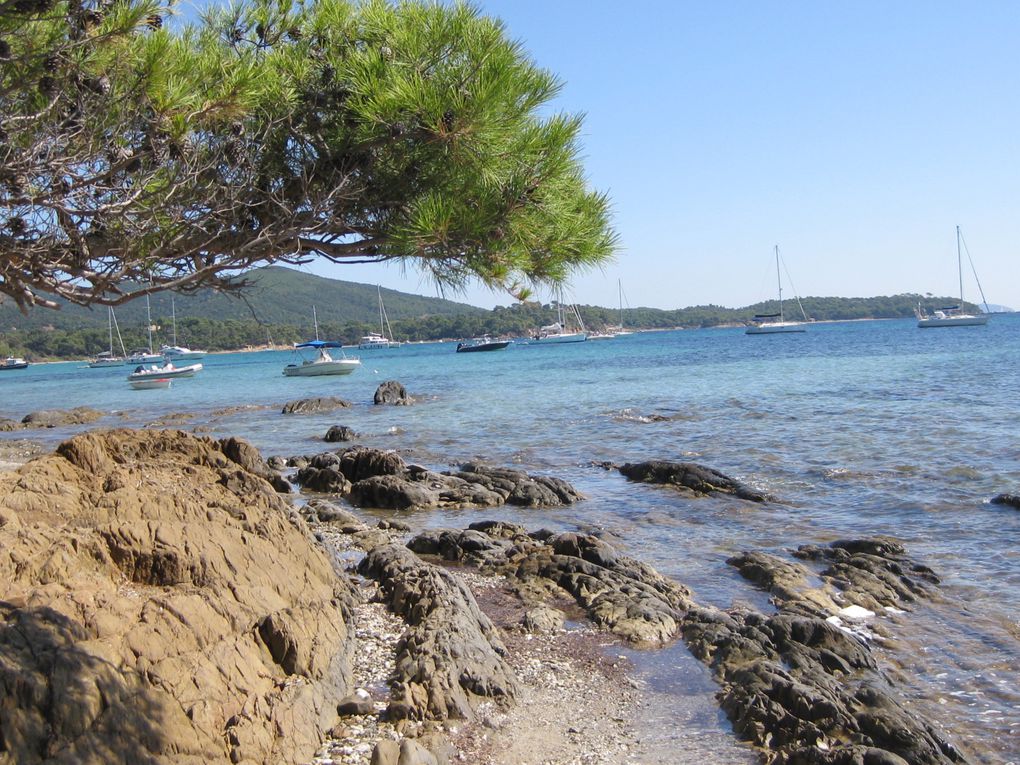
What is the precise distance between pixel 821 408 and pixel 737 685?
908 inches

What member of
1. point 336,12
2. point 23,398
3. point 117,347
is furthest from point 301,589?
point 117,347

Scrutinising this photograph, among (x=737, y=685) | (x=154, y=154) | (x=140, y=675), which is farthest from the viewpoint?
(x=737, y=685)

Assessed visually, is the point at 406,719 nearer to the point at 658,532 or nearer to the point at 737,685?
the point at 737,685

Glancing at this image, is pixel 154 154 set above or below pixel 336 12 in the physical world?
below

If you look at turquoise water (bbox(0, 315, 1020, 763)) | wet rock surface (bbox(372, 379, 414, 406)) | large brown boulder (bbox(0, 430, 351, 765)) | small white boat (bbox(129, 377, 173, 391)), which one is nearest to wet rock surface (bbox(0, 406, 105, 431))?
turquoise water (bbox(0, 315, 1020, 763))

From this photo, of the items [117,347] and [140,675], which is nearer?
[140,675]

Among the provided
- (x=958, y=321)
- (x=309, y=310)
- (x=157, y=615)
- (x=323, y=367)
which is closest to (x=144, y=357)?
(x=323, y=367)

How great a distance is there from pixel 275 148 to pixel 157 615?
2.75m

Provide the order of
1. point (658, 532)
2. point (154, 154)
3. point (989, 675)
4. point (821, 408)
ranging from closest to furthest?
point (154, 154)
point (989, 675)
point (658, 532)
point (821, 408)

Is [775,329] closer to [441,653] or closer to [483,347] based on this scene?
[483,347]

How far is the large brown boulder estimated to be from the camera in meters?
3.80

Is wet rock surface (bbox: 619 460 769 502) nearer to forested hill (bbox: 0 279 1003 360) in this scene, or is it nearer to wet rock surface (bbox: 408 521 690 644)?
wet rock surface (bbox: 408 521 690 644)

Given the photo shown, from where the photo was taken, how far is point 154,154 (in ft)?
15.2

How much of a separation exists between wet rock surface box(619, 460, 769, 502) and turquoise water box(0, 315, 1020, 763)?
0.42 metres
